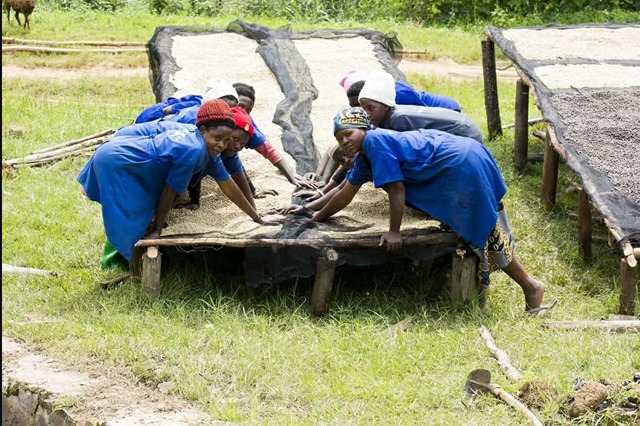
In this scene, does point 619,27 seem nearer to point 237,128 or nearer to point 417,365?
point 237,128

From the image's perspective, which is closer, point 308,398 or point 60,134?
point 308,398

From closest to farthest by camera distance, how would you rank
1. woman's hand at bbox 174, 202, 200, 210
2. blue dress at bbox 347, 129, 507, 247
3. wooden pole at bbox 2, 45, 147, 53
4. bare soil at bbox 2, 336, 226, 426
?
1. bare soil at bbox 2, 336, 226, 426
2. blue dress at bbox 347, 129, 507, 247
3. woman's hand at bbox 174, 202, 200, 210
4. wooden pole at bbox 2, 45, 147, 53

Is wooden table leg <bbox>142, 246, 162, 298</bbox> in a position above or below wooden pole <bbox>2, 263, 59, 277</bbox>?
above

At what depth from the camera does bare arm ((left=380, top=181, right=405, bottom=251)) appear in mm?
6488

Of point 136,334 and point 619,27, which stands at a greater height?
point 619,27

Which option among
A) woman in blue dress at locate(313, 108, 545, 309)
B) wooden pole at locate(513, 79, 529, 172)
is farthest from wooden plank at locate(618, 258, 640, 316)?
wooden pole at locate(513, 79, 529, 172)

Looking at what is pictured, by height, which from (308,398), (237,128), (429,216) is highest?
(237,128)

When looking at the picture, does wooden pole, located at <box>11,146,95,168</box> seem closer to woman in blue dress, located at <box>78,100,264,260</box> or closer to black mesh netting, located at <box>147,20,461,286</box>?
black mesh netting, located at <box>147,20,461,286</box>

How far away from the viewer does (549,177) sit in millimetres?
9078

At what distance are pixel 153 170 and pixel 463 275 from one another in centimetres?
205

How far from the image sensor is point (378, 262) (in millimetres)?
6801

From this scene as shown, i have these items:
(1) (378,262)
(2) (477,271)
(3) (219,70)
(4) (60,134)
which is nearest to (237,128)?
(1) (378,262)

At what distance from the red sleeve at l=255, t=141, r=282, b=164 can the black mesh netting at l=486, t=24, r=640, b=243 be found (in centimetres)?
213

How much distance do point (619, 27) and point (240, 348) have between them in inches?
258
